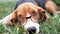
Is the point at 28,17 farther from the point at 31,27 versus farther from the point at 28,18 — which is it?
the point at 31,27

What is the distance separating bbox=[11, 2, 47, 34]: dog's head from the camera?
155 inches

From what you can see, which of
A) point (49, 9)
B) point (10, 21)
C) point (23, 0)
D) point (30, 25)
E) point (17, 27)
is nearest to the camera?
point (30, 25)

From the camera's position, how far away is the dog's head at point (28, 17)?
394cm

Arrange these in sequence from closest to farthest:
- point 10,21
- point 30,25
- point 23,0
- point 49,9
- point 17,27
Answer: point 30,25 → point 17,27 → point 10,21 → point 23,0 → point 49,9

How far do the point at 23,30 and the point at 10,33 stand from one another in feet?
0.80

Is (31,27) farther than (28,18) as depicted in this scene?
No

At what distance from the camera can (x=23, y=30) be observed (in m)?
3.96

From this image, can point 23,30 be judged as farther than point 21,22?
No

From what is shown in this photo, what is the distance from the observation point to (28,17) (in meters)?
4.22

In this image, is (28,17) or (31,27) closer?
(31,27)

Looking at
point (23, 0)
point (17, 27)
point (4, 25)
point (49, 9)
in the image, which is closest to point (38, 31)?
point (17, 27)

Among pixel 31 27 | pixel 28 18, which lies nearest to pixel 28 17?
pixel 28 18

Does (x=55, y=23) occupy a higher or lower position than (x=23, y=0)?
lower

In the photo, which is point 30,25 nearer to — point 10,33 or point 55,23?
point 10,33
